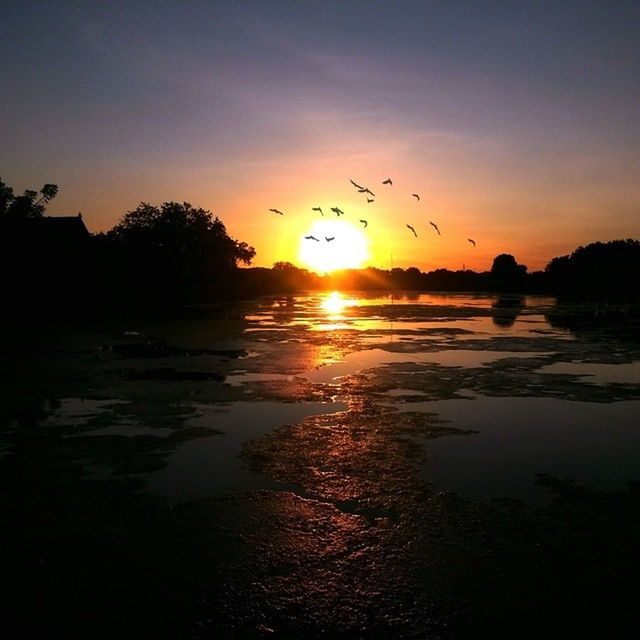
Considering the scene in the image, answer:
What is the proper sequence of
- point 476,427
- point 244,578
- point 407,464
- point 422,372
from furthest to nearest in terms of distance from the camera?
point 422,372, point 476,427, point 407,464, point 244,578

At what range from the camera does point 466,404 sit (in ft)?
36.0

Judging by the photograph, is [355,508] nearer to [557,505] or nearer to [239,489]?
[239,489]

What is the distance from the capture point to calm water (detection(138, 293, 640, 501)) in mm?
6965

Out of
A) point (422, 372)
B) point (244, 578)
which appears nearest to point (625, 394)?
point (422, 372)

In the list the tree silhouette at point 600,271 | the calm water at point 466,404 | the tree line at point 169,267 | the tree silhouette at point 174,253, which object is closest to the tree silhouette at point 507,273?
the tree line at point 169,267

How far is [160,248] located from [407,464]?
179 ft

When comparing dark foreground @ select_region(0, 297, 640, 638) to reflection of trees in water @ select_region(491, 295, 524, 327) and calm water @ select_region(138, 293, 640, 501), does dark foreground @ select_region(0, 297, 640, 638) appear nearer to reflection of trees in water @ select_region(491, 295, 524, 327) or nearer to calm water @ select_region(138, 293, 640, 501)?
calm water @ select_region(138, 293, 640, 501)

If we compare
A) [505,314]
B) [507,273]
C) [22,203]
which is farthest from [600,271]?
[22,203]

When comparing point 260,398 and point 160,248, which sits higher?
point 160,248

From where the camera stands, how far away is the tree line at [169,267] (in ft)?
103

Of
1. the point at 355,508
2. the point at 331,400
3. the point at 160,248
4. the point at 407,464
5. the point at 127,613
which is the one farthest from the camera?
the point at 160,248

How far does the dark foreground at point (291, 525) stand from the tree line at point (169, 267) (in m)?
23.2

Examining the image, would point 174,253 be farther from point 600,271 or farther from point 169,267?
point 600,271

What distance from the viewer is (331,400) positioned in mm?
11406
